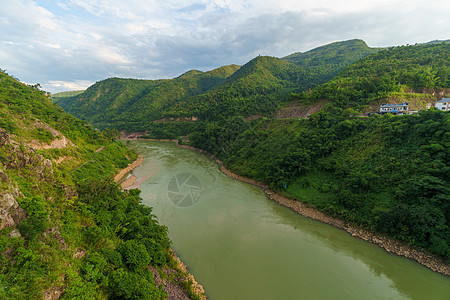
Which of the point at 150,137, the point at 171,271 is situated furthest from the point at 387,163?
the point at 150,137

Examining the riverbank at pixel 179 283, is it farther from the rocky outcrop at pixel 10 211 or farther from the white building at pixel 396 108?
the white building at pixel 396 108

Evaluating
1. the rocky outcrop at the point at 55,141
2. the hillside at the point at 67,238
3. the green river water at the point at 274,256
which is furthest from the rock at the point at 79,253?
the rocky outcrop at the point at 55,141

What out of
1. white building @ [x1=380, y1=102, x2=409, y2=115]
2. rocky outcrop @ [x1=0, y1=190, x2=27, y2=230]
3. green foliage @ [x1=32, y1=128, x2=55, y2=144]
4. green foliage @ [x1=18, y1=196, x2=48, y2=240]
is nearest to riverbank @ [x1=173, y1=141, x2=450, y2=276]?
green foliage @ [x1=18, y1=196, x2=48, y2=240]

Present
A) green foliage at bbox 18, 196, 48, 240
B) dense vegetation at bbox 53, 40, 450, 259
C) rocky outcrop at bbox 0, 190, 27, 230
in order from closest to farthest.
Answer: rocky outcrop at bbox 0, 190, 27, 230
green foliage at bbox 18, 196, 48, 240
dense vegetation at bbox 53, 40, 450, 259

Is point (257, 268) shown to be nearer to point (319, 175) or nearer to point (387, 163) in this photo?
point (319, 175)

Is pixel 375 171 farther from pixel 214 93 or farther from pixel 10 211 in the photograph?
pixel 214 93

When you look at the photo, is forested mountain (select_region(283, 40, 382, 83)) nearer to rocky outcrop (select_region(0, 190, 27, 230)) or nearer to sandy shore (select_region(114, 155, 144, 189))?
sandy shore (select_region(114, 155, 144, 189))

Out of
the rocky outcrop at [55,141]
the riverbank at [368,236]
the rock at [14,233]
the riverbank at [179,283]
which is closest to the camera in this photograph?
the rock at [14,233]
